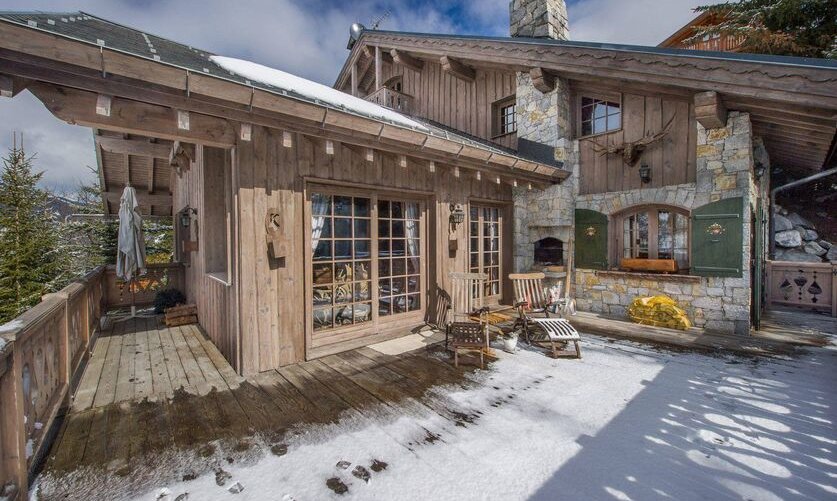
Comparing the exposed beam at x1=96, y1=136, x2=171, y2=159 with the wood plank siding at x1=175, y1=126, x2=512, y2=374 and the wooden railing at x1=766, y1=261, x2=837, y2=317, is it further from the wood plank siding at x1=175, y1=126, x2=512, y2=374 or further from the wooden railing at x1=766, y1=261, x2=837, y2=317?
the wooden railing at x1=766, y1=261, x2=837, y2=317

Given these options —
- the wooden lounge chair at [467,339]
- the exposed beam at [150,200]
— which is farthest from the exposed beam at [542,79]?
the exposed beam at [150,200]

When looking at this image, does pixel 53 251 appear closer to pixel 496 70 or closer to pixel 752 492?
pixel 496 70

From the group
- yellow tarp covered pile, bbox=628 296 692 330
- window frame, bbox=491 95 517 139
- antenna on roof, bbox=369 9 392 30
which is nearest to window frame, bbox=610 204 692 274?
yellow tarp covered pile, bbox=628 296 692 330

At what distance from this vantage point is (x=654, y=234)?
18.9ft

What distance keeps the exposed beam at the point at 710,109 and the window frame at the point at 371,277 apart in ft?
12.9

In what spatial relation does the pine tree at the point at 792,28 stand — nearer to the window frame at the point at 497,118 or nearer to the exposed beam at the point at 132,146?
the window frame at the point at 497,118

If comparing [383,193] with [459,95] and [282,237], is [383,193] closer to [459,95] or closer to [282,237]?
[282,237]

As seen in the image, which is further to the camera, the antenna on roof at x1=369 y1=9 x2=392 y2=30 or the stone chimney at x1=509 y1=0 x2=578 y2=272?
the antenna on roof at x1=369 y1=9 x2=392 y2=30

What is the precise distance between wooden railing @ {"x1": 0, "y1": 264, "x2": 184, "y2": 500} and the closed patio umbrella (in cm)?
159

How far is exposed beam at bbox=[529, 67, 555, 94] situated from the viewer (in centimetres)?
618

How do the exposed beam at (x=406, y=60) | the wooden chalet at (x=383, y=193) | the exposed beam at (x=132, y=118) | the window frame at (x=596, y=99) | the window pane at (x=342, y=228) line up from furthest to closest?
the exposed beam at (x=406, y=60) → the window frame at (x=596, y=99) → the window pane at (x=342, y=228) → the wooden chalet at (x=383, y=193) → the exposed beam at (x=132, y=118)

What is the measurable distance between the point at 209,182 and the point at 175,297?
3.34 meters

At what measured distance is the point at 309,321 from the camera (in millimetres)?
3936

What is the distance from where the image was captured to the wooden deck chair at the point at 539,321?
401 centimetres
